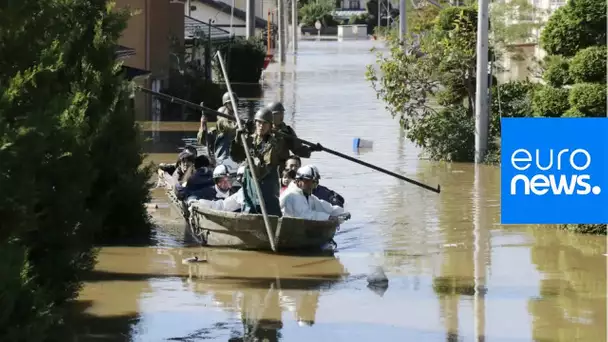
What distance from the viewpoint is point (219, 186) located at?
17250 millimetres

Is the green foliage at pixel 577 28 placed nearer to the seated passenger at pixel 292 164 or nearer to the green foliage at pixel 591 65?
the green foliage at pixel 591 65

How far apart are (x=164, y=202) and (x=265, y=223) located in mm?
5317

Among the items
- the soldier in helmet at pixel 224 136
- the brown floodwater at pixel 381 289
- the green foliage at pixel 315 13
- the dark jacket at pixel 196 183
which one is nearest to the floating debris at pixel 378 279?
the brown floodwater at pixel 381 289

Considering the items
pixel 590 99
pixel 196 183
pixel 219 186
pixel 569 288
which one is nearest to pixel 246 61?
pixel 196 183

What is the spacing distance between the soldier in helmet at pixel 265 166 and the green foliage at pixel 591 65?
4961 mm

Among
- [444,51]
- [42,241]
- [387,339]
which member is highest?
[444,51]

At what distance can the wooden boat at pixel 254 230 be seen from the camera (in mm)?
15195

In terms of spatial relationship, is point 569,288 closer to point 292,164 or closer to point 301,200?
point 301,200

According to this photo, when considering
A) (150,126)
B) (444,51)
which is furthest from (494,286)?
(150,126)

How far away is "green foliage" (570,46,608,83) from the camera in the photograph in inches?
700

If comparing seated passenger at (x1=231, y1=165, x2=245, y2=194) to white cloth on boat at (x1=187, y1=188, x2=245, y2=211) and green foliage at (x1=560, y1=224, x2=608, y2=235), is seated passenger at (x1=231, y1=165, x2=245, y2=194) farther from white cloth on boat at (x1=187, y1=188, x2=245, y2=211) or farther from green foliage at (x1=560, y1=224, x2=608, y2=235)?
green foliage at (x1=560, y1=224, x2=608, y2=235)

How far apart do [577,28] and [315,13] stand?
10553 cm

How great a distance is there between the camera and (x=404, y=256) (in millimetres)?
15883

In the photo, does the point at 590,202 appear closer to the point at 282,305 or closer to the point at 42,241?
the point at 282,305
